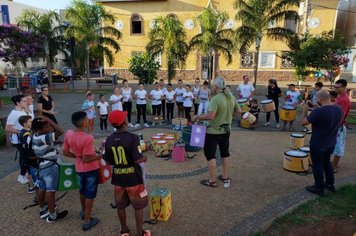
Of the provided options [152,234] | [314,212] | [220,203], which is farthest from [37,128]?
[314,212]

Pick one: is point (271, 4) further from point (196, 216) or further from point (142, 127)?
point (196, 216)

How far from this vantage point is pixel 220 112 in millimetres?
5473

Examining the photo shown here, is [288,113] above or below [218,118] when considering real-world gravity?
below

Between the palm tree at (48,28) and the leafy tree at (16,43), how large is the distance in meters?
1.14

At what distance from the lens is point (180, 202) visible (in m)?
5.27

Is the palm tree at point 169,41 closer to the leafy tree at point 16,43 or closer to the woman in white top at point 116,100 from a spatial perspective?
the leafy tree at point 16,43

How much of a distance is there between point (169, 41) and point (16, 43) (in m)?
11.1

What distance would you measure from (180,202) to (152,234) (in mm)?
1080

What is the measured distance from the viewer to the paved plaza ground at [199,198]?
449 cm

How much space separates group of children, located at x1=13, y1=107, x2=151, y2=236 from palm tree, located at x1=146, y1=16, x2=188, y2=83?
47.4ft

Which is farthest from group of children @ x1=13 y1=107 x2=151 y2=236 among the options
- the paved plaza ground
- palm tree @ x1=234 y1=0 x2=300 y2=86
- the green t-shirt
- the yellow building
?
the yellow building

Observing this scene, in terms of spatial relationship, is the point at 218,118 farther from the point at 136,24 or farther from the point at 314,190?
the point at 136,24

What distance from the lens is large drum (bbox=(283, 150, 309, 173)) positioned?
649cm


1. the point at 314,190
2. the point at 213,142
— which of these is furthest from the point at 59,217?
the point at 314,190
